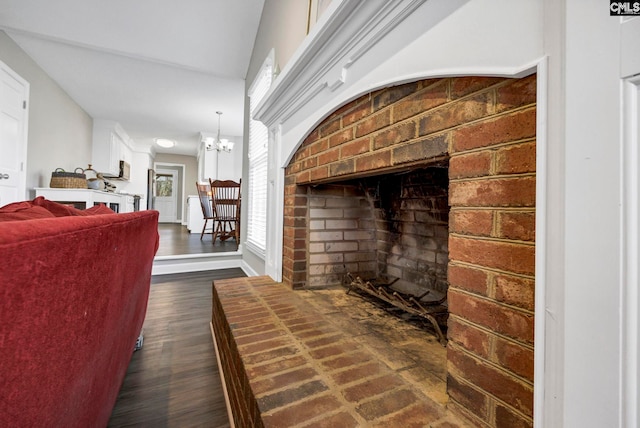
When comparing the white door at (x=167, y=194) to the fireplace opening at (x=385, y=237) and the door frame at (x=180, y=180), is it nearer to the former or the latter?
the door frame at (x=180, y=180)

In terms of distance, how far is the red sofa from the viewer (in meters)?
0.34

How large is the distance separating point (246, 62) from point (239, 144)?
12.5 feet

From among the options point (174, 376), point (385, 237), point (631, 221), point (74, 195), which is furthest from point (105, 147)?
point (631, 221)

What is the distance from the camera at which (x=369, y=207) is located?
179 centimetres

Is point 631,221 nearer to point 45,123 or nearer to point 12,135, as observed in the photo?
point 12,135

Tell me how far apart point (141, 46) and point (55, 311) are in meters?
3.70

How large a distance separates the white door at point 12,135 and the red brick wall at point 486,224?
399cm

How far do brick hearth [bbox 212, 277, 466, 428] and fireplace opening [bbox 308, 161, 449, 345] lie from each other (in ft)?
0.74

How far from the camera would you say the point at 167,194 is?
1014 cm

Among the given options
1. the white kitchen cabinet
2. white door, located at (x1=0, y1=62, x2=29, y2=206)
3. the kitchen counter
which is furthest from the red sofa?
the white kitchen cabinet

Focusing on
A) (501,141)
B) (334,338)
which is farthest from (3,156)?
(501,141)

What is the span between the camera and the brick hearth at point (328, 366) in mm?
675

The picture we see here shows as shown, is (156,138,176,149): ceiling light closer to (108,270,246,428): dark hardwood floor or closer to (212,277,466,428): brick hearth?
(108,270,246,428): dark hardwood floor

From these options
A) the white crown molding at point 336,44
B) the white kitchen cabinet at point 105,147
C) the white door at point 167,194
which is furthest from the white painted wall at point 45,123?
the white door at point 167,194
